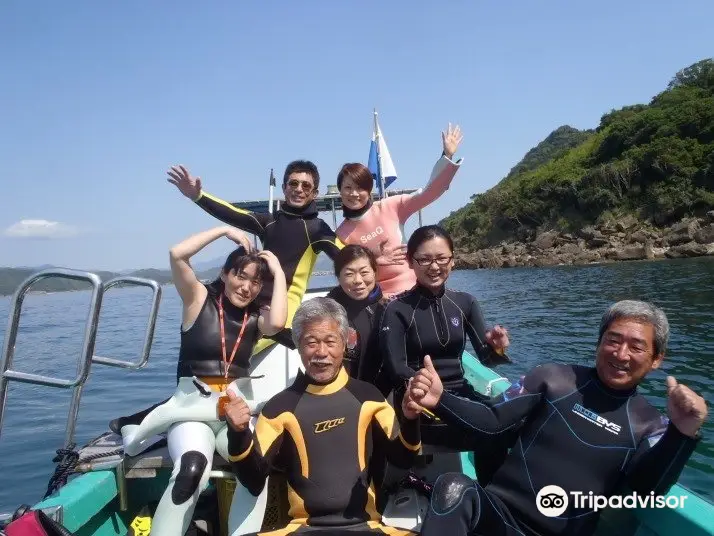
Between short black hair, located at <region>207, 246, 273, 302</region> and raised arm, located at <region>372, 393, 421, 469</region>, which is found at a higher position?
short black hair, located at <region>207, 246, 273, 302</region>

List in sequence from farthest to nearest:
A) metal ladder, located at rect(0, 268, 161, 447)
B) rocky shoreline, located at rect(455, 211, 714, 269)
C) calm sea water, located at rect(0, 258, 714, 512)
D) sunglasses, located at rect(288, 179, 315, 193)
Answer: rocky shoreline, located at rect(455, 211, 714, 269)
calm sea water, located at rect(0, 258, 714, 512)
sunglasses, located at rect(288, 179, 315, 193)
metal ladder, located at rect(0, 268, 161, 447)

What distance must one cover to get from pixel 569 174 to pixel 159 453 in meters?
50.4

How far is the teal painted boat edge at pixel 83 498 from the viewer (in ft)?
8.21

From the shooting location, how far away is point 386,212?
13.0 feet

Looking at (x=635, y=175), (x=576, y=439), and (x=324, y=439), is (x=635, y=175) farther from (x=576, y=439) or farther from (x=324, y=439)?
(x=324, y=439)

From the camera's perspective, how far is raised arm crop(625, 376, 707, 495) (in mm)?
1844

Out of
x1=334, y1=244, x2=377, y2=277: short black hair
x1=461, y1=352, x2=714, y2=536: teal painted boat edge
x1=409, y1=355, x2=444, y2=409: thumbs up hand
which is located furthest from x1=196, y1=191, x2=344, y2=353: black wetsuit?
x1=461, y1=352, x2=714, y2=536: teal painted boat edge

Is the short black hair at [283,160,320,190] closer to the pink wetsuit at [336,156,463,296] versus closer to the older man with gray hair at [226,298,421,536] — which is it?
the pink wetsuit at [336,156,463,296]

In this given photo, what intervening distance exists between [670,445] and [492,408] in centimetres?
68

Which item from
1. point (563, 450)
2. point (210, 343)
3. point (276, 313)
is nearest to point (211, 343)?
point (210, 343)

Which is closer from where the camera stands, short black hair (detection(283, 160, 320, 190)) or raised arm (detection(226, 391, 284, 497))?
raised arm (detection(226, 391, 284, 497))

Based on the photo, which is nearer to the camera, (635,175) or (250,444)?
(250,444)

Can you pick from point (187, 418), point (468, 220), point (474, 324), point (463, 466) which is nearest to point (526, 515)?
point (463, 466)

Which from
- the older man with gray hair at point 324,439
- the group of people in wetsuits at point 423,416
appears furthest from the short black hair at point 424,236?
the older man with gray hair at point 324,439
